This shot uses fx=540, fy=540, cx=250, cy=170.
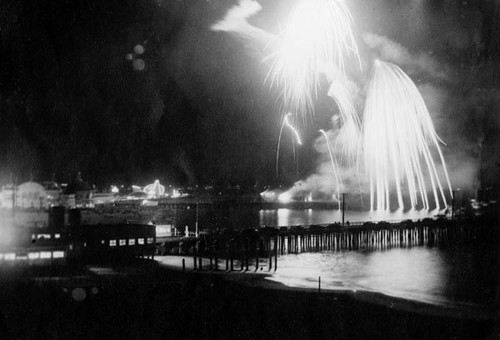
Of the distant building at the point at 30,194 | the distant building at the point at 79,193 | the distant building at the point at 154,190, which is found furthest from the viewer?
the distant building at the point at 154,190

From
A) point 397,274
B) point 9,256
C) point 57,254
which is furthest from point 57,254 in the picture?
point 397,274

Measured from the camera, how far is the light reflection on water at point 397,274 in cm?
2834

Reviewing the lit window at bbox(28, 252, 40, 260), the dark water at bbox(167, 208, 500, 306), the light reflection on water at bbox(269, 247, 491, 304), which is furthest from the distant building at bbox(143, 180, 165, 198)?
the lit window at bbox(28, 252, 40, 260)

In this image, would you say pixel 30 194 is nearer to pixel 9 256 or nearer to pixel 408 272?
pixel 9 256

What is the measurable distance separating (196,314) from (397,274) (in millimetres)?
18233

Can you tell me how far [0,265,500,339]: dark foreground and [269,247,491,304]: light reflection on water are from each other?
4579 mm

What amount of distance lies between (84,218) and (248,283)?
19.9 metres

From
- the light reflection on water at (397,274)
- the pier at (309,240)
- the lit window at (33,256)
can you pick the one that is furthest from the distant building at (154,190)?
the lit window at (33,256)

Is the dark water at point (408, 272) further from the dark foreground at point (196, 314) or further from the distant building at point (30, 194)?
the distant building at point (30, 194)

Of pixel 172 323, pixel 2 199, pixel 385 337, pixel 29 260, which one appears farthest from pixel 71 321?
pixel 2 199

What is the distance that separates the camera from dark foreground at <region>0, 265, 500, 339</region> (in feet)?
62.0

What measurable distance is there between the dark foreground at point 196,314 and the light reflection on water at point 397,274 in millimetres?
4579

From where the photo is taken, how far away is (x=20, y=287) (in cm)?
2269

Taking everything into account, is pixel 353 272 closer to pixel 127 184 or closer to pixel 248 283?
pixel 248 283
